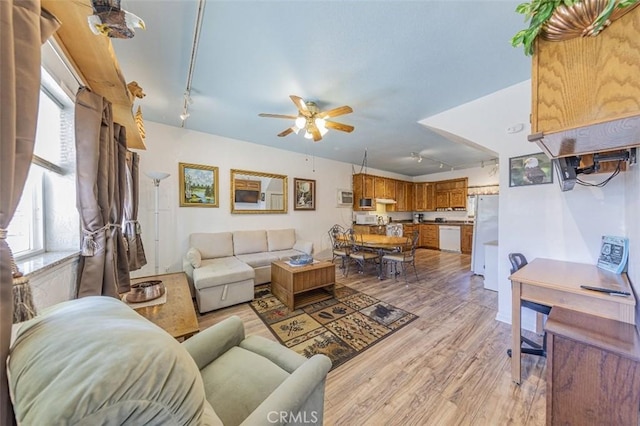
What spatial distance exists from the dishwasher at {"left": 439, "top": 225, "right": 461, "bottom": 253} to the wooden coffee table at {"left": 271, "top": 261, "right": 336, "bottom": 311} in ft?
16.4

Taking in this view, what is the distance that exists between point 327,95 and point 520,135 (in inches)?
85.3

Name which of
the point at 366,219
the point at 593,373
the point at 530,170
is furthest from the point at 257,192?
the point at 593,373

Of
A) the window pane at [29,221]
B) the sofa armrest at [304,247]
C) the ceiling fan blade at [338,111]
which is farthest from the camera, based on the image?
the sofa armrest at [304,247]

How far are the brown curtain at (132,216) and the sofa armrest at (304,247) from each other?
2.45 m

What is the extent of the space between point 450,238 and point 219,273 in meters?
6.46

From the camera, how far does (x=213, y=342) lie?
1200 millimetres

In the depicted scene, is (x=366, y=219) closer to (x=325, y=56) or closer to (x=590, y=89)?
(x=325, y=56)

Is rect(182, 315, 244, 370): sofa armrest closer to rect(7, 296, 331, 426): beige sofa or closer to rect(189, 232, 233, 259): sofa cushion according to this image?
rect(7, 296, 331, 426): beige sofa

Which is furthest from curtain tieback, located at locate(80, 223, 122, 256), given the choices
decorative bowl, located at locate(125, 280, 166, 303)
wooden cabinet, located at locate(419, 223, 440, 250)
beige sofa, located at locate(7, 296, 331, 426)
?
wooden cabinet, located at locate(419, 223, 440, 250)

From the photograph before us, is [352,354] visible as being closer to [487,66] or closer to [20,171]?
[20,171]

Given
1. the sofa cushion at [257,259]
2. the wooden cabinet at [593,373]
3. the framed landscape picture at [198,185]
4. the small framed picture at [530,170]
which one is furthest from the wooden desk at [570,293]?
the framed landscape picture at [198,185]

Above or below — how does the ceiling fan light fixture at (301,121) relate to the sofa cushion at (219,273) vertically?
above

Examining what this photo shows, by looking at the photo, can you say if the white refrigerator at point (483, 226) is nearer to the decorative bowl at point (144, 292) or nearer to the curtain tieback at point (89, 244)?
the decorative bowl at point (144, 292)

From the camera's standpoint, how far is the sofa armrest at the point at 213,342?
3.72ft
